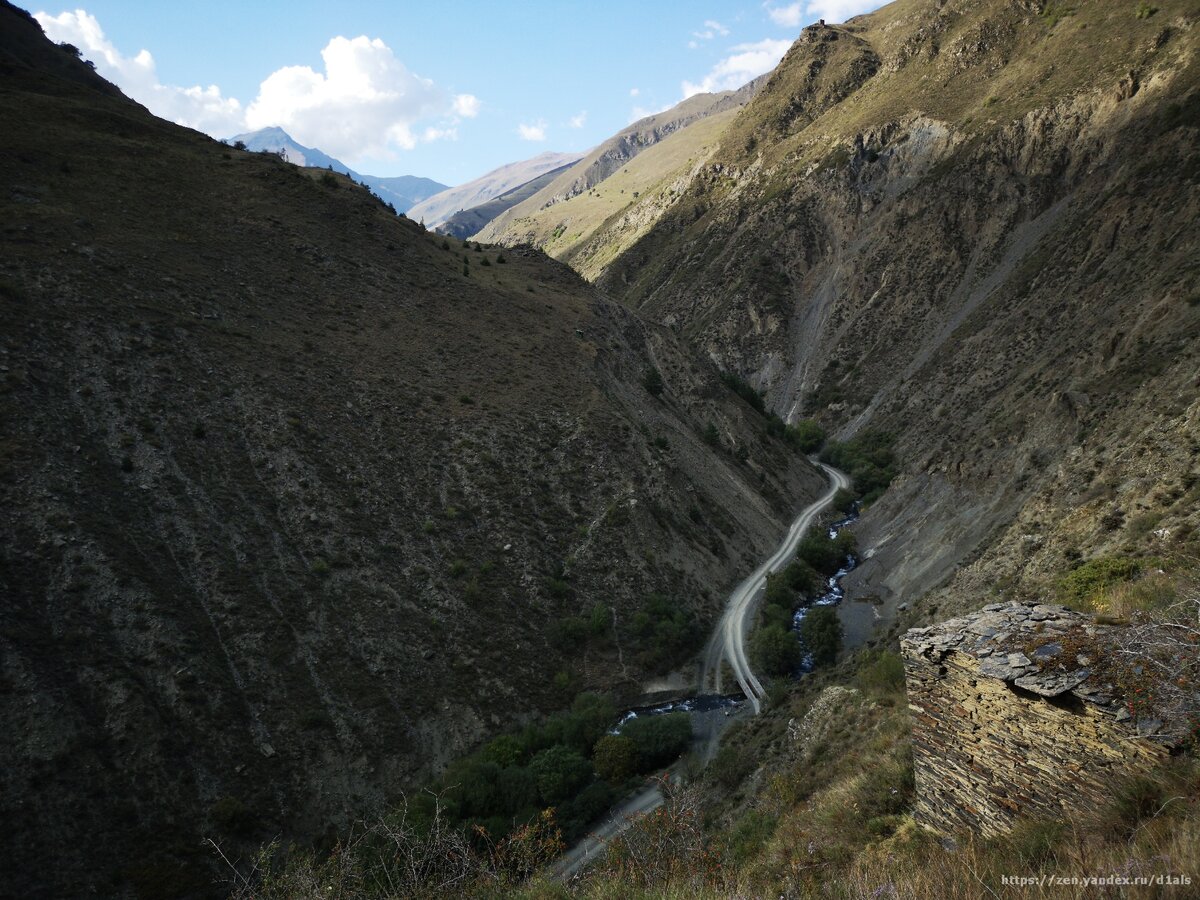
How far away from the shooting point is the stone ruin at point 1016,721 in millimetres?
7070

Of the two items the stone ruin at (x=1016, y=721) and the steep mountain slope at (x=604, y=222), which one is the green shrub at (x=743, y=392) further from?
the stone ruin at (x=1016, y=721)

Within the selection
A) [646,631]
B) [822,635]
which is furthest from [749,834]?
[822,635]

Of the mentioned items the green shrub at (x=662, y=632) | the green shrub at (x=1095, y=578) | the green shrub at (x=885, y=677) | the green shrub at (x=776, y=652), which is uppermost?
the green shrub at (x=1095, y=578)

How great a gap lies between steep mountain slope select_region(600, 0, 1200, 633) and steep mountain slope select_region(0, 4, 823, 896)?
17295 millimetres

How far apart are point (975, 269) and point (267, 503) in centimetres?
7975

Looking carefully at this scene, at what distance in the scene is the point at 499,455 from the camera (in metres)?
37.2

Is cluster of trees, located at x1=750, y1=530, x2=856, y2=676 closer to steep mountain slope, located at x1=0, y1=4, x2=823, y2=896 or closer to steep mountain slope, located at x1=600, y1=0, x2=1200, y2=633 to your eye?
steep mountain slope, located at x1=600, y1=0, x2=1200, y2=633

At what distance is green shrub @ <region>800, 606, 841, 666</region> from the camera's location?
3347cm

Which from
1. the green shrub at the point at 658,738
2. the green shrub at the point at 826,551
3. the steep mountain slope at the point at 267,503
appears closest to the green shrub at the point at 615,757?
the green shrub at the point at 658,738

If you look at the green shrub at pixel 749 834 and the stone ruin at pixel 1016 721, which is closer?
the stone ruin at pixel 1016 721

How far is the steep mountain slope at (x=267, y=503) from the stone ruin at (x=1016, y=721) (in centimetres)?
1896

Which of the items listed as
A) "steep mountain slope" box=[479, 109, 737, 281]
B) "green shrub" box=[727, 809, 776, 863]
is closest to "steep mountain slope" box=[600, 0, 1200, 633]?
"steep mountain slope" box=[479, 109, 737, 281]

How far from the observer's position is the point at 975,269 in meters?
77.8

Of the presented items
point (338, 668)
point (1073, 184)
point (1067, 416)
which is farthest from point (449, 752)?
point (1073, 184)
